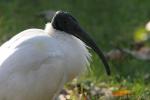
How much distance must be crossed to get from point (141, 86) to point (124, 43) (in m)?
3.02

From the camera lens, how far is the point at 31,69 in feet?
24.1

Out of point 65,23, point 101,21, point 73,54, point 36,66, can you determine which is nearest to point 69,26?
point 65,23

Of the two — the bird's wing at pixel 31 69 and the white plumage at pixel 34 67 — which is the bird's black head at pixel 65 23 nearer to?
the white plumage at pixel 34 67

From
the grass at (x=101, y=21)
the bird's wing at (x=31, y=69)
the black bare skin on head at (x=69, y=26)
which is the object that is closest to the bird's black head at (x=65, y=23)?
the black bare skin on head at (x=69, y=26)

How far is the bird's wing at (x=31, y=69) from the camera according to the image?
7273 mm

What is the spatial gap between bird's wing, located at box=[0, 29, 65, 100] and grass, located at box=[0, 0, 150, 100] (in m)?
1.87

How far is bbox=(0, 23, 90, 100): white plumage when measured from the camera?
7.28 m

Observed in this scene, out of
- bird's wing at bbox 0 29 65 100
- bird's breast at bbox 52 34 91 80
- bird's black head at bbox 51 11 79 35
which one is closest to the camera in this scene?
bird's wing at bbox 0 29 65 100

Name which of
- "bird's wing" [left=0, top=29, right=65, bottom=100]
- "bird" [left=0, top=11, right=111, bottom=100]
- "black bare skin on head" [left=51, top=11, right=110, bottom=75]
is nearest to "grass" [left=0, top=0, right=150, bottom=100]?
"black bare skin on head" [left=51, top=11, right=110, bottom=75]

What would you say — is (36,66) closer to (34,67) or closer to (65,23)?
(34,67)

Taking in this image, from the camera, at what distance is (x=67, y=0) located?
43.3ft

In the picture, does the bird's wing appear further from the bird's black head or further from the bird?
the bird's black head

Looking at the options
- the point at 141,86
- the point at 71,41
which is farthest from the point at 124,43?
the point at 71,41

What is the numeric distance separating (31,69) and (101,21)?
5192 mm
